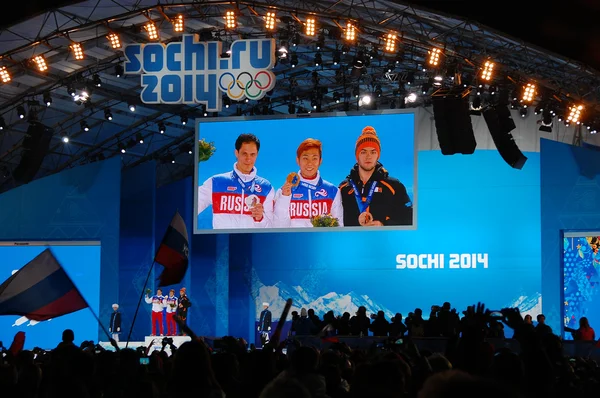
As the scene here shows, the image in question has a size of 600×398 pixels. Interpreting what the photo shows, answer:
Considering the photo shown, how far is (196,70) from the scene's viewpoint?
18.1 meters

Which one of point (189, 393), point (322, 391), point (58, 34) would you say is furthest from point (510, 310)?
point (58, 34)

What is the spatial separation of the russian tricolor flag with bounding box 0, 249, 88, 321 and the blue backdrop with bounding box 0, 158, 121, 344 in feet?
52.0

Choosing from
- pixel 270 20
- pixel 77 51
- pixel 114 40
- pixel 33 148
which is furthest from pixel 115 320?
pixel 270 20

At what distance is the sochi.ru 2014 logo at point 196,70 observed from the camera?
58.9 feet

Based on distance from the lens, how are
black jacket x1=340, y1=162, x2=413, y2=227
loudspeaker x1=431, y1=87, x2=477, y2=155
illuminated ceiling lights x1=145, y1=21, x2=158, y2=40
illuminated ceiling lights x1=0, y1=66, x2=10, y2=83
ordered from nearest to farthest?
loudspeaker x1=431, y1=87, x2=477, y2=155 → illuminated ceiling lights x1=145, y1=21, x2=158, y2=40 → black jacket x1=340, y1=162, x2=413, y2=227 → illuminated ceiling lights x1=0, y1=66, x2=10, y2=83

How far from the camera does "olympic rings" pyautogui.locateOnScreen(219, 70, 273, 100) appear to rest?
58.5ft

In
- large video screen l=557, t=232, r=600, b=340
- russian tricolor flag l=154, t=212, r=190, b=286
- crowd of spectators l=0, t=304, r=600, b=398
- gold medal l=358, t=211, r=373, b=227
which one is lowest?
large video screen l=557, t=232, r=600, b=340

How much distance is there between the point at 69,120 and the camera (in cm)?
2552

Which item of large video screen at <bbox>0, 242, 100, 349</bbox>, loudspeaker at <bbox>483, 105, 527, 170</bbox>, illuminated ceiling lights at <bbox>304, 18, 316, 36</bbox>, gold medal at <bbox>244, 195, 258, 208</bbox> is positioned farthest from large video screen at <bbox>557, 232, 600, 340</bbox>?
large video screen at <bbox>0, 242, 100, 349</bbox>

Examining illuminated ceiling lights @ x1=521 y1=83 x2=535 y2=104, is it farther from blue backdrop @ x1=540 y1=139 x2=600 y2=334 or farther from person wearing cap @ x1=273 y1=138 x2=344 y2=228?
person wearing cap @ x1=273 y1=138 x2=344 y2=228

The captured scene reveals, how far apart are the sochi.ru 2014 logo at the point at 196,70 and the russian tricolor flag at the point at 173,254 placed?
985cm

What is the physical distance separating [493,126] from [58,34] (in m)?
9.58

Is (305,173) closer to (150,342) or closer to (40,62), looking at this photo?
(150,342)

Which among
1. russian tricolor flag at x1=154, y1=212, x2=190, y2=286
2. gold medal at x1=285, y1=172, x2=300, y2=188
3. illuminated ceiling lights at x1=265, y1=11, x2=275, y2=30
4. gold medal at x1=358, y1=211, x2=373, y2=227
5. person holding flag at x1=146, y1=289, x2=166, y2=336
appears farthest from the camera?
person holding flag at x1=146, y1=289, x2=166, y2=336
